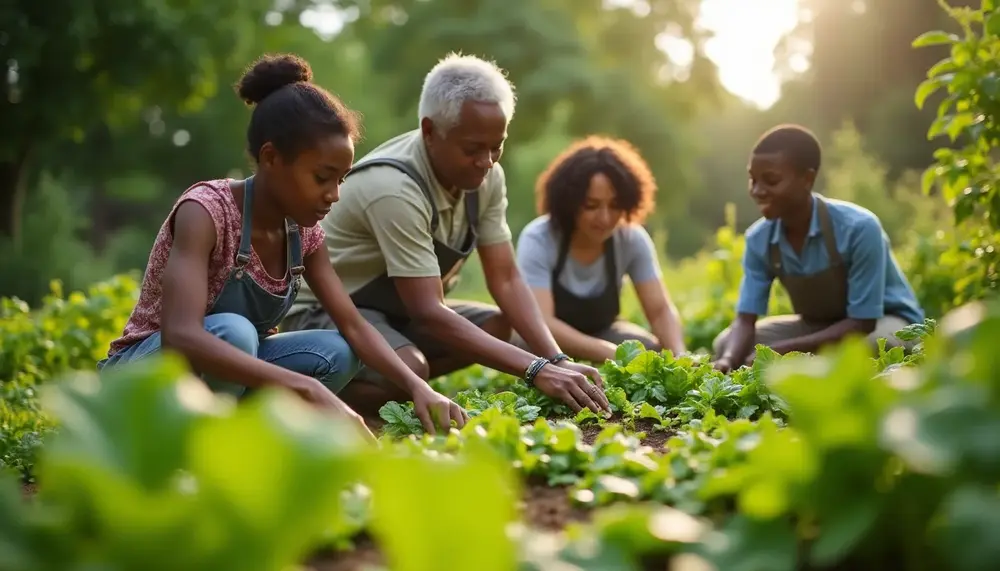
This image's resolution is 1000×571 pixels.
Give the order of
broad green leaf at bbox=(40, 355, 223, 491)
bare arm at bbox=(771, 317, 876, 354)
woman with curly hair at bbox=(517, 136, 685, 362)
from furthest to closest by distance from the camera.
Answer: woman with curly hair at bbox=(517, 136, 685, 362) → bare arm at bbox=(771, 317, 876, 354) → broad green leaf at bbox=(40, 355, 223, 491)

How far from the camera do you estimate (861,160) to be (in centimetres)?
1145

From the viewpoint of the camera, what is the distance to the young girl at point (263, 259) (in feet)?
8.85

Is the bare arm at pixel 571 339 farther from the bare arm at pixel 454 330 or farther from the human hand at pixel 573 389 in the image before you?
the human hand at pixel 573 389

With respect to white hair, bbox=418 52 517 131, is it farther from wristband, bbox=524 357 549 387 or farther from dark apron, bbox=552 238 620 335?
dark apron, bbox=552 238 620 335

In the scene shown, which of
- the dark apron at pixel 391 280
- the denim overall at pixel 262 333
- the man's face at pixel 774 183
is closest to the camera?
the denim overall at pixel 262 333

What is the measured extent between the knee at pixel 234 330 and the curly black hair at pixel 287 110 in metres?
0.52

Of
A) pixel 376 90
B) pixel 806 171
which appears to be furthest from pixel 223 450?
pixel 376 90

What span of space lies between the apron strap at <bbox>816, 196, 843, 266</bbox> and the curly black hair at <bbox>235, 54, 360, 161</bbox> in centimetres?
245

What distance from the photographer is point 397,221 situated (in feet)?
12.1

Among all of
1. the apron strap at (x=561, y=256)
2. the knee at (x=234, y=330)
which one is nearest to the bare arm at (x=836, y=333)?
the apron strap at (x=561, y=256)

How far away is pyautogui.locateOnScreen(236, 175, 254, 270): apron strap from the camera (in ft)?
10.1

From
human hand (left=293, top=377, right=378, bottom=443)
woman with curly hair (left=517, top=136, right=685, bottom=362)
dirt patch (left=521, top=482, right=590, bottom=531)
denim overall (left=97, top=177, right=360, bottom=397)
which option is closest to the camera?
dirt patch (left=521, top=482, right=590, bottom=531)

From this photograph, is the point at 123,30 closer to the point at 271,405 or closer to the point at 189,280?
the point at 189,280

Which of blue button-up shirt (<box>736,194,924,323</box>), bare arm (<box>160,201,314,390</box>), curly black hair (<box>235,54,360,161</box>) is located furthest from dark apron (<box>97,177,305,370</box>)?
blue button-up shirt (<box>736,194,924,323</box>)
